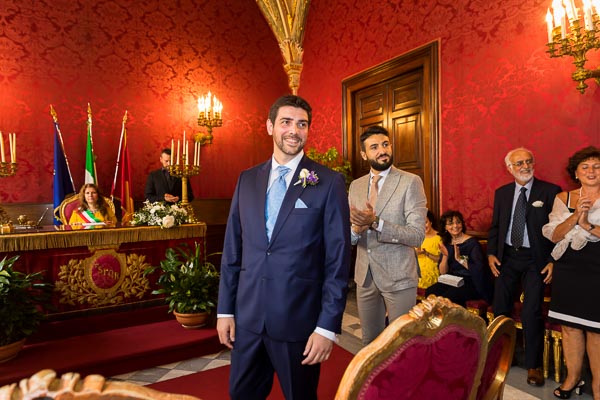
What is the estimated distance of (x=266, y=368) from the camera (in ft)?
5.18

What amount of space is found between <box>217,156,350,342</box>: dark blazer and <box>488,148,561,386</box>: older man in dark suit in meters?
2.14

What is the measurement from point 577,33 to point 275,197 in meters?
2.66

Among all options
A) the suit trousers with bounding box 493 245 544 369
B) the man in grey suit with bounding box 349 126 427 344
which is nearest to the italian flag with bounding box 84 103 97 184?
the man in grey suit with bounding box 349 126 427 344

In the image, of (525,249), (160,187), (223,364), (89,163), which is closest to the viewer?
(525,249)

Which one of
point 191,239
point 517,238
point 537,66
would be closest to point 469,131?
point 537,66

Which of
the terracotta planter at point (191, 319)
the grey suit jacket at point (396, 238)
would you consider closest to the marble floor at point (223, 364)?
the terracotta planter at point (191, 319)

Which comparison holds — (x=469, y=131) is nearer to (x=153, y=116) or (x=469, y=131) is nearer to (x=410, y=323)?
(x=410, y=323)

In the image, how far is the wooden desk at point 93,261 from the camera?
322cm

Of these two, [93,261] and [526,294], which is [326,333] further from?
[93,261]

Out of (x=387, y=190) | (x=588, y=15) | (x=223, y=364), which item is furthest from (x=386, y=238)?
(x=588, y=15)

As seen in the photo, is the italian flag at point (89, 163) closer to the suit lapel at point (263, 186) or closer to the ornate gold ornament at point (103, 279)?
the ornate gold ornament at point (103, 279)

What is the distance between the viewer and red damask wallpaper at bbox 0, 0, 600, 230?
3.66m

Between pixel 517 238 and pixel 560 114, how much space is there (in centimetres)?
124

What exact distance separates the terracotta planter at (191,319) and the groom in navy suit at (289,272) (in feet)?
6.60
